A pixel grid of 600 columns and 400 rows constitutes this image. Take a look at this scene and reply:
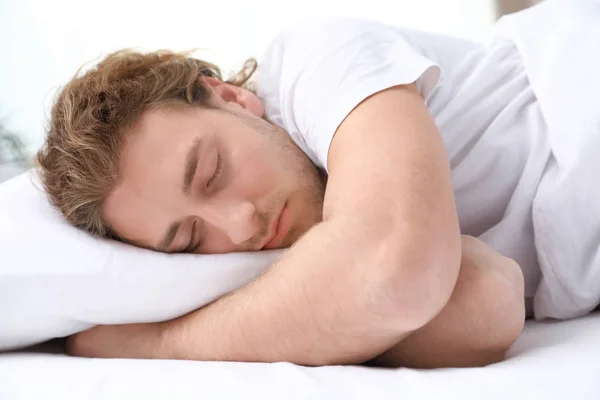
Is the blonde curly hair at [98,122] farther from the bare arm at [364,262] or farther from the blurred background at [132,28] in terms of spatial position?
the blurred background at [132,28]

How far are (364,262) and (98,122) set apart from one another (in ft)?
1.85

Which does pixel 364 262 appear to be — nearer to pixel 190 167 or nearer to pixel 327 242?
pixel 327 242

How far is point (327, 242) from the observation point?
2.33 ft

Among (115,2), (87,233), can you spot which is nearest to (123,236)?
(87,233)

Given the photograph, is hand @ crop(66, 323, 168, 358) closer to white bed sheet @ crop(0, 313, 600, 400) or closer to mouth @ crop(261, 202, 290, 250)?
white bed sheet @ crop(0, 313, 600, 400)

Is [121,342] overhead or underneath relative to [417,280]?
underneath

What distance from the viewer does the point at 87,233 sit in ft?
3.20

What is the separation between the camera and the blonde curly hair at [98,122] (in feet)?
3.22

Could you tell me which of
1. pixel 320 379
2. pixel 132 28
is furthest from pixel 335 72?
pixel 132 28

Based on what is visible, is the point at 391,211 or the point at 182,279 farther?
the point at 182,279

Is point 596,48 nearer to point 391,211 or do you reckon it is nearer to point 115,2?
point 391,211

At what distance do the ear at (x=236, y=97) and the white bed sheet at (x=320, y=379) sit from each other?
53 centimetres

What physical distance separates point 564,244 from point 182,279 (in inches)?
22.0

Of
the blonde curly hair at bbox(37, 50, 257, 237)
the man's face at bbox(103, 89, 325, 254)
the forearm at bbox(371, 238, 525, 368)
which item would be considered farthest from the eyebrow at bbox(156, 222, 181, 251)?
the forearm at bbox(371, 238, 525, 368)
